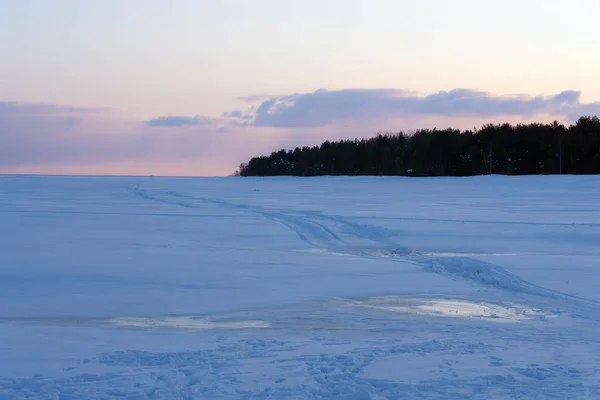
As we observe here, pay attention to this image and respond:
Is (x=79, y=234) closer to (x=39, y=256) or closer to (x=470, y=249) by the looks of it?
(x=39, y=256)

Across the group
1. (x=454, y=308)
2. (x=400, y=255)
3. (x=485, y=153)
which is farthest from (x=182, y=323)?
(x=485, y=153)

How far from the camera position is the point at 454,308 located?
26.9ft

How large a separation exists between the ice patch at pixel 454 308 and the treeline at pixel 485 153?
48.0 meters

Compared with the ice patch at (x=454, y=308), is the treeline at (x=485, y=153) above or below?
above

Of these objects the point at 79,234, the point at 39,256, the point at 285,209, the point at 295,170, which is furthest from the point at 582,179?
the point at 295,170

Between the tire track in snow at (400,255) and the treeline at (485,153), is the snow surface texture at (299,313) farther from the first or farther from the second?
the treeline at (485,153)

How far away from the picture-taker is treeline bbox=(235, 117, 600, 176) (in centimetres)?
5569

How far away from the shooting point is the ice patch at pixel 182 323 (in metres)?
7.11

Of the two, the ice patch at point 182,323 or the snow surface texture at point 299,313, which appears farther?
the ice patch at point 182,323

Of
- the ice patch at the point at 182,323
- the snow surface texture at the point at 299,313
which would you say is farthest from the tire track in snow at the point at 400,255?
the ice patch at the point at 182,323

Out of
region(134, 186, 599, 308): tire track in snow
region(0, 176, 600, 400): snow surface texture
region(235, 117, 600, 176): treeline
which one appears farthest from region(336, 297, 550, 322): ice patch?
region(235, 117, 600, 176): treeline

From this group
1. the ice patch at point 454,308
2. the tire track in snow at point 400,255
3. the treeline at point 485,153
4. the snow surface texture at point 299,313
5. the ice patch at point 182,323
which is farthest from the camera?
the treeline at point 485,153

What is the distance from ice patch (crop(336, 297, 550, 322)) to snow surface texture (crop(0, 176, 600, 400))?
0.11 ft

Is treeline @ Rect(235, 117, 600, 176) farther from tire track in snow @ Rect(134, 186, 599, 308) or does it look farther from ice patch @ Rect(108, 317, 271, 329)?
ice patch @ Rect(108, 317, 271, 329)
